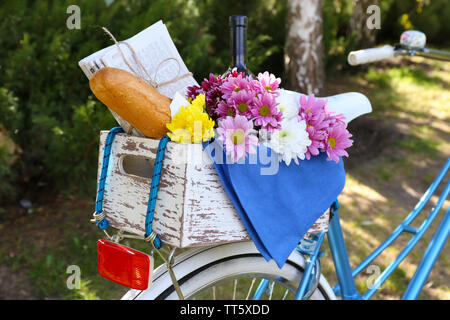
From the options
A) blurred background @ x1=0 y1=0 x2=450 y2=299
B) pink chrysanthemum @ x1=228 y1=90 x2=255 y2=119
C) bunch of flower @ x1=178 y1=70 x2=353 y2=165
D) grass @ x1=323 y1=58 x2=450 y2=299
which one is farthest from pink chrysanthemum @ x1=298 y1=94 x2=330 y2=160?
grass @ x1=323 y1=58 x2=450 y2=299

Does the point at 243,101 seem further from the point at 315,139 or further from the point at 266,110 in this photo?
the point at 315,139

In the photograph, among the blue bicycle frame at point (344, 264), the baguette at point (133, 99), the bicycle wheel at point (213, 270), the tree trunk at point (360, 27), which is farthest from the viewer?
the tree trunk at point (360, 27)

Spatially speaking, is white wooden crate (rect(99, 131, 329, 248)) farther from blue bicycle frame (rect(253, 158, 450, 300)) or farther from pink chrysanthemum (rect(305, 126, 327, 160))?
blue bicycle frame (rect(253, 158, 450, 300))

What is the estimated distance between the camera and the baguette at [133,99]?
90 centimetres

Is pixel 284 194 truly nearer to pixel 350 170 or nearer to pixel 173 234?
pixel 173 234

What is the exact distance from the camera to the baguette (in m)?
0.90

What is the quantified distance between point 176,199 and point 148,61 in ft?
1.26

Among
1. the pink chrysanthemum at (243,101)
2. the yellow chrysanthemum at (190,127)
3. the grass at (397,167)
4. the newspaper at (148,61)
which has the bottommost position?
the grass at (397,167)

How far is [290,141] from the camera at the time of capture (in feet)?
3.13

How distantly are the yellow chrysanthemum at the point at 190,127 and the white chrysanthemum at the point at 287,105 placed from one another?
0.20 m

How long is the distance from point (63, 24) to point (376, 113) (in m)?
4.03

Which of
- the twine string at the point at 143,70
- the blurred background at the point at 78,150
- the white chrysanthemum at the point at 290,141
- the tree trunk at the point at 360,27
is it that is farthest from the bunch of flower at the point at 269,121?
the tree trunk at the point at 360,27

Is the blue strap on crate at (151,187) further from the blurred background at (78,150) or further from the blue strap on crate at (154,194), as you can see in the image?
the blurred background at (78,150)

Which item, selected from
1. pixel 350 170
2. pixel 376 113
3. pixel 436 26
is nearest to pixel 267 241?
pixel 350 170
